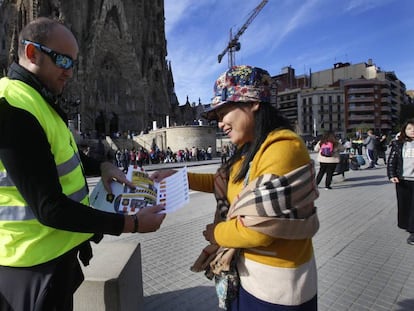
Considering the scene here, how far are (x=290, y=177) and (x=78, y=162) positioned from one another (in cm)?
97

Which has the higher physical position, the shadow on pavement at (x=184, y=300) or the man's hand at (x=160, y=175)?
the man's hand at (x=160, y=175)

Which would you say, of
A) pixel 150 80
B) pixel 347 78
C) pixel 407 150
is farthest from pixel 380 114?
pixel 407 150

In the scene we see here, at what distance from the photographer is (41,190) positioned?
3.86 ft

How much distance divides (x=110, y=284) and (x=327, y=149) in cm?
756

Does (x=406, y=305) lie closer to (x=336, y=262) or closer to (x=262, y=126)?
(x=336, y=262)

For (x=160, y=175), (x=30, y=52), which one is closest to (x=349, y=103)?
(x=160, y=175)

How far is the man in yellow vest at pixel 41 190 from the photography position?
1176mm

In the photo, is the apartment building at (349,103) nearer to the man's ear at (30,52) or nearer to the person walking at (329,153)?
the person walking at (329,153)

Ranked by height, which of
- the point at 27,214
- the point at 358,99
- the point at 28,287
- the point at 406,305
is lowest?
the point at 406,305

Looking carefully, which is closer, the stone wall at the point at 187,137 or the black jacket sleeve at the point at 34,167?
the black jacket sleeve at the point at 34,167

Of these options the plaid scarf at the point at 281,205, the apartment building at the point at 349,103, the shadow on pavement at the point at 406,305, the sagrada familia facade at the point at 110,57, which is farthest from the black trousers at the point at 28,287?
the apartment building at the point at 349,103

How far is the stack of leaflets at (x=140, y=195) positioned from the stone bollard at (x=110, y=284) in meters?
0.65

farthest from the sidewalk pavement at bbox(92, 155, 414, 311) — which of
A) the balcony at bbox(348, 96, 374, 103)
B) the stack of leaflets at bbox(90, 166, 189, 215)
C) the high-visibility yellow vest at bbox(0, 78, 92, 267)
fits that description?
the balcony at bbox(348, 96, 374, 103)

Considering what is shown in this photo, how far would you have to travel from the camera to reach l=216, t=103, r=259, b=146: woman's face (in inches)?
59.0
